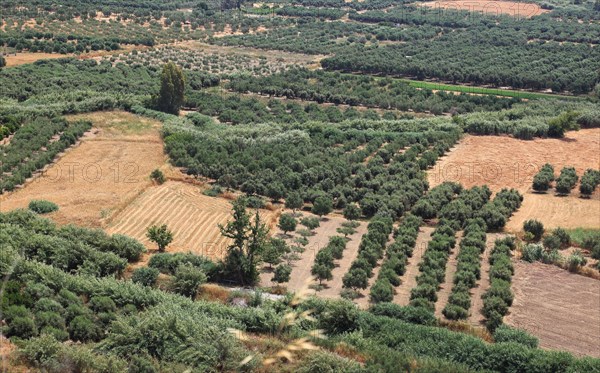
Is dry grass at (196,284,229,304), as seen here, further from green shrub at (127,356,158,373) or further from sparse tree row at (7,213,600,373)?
green shrub at (127,356,158,373)

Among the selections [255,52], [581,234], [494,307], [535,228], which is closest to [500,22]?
[255,52]

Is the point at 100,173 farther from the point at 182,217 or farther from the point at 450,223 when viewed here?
the point at 450,223

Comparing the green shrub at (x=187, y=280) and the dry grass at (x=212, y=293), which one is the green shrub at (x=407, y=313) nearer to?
the dry grass at (x=212, y=293)

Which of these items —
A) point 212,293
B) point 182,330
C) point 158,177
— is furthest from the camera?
point 158,177

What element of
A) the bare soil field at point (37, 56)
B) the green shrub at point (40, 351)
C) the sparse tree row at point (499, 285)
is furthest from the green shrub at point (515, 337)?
the bare soil field at point (37, 56)

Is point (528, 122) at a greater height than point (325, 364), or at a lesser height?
lesser

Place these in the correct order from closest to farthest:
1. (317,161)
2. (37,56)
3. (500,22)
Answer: (317,161) → (37,56) → (500,22)
